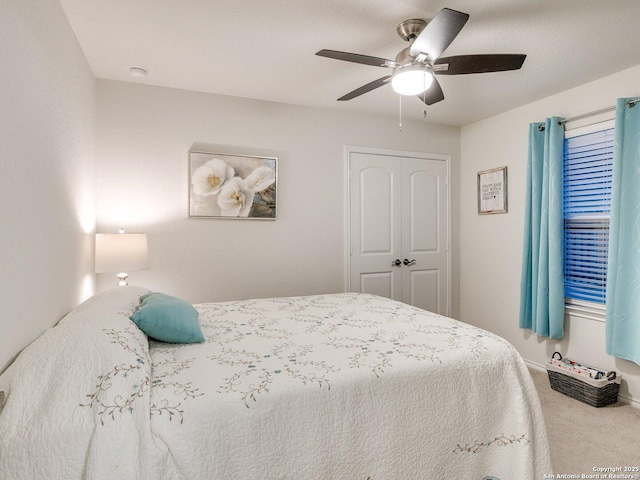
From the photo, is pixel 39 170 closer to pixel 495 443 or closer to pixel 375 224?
pixel 495 443

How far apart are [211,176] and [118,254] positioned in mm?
1023

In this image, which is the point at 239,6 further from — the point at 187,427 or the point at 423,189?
the point at 423,189

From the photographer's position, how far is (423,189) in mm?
4207

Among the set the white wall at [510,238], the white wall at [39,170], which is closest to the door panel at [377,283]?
the white wall at [510,238]

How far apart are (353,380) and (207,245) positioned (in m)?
2.25

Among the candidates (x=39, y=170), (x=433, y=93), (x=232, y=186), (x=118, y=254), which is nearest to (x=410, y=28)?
(x=433, y=93)

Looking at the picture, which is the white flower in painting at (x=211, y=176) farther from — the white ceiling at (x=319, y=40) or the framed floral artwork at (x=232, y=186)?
the white ceiling at (x=319, y=40)

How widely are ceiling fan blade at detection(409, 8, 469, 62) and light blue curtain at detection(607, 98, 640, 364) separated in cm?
173

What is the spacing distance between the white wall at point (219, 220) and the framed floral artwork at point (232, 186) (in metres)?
0.08

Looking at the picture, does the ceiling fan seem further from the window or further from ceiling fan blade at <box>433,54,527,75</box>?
the window

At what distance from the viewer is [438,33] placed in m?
1.77

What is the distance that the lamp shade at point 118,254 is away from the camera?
2662mm

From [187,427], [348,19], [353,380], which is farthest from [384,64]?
[187,427]

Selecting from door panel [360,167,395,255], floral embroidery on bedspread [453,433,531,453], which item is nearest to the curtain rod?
door panel [360,167,395,255]
